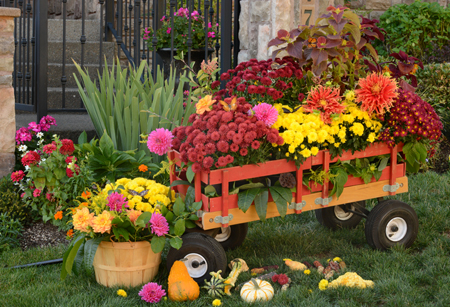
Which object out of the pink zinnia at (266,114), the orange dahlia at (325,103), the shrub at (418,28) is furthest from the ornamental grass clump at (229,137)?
the shrub at (418,28)

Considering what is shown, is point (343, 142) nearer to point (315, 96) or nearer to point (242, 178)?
point (315, 96)

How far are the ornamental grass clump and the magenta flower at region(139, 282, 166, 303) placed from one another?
0.57 metres

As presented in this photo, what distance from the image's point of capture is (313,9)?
402cm

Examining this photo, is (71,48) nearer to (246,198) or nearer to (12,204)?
(12,204)

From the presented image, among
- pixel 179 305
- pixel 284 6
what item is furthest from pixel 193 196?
pixel 284 6

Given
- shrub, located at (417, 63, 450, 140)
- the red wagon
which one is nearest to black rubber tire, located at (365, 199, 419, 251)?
the red wagon

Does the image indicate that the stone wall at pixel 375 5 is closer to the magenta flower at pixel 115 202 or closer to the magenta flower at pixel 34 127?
the magenta flower at pixel 34 127

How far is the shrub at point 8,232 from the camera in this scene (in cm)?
289

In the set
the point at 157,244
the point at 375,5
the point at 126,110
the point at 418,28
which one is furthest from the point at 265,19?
the point at 375,5

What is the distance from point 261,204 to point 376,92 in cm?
84

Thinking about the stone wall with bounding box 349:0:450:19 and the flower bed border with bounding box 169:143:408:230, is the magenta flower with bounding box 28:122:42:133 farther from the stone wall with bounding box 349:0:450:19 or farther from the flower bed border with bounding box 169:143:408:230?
the stone wall with bounding box 349:0:450:19

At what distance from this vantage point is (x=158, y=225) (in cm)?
225

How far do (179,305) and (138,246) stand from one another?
35cm

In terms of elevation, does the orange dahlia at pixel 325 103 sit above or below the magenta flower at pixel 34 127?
above
